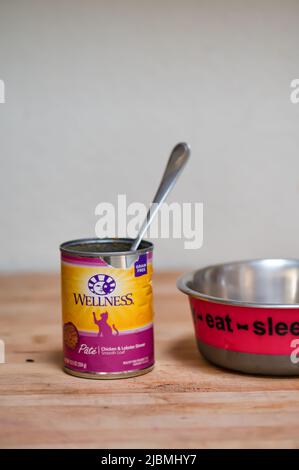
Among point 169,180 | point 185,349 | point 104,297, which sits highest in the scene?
point 169,180

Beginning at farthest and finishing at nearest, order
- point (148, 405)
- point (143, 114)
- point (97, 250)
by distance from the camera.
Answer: point (143, 114), point (97, 250), point (148, 405)

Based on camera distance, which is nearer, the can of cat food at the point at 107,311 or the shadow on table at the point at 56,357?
the can of cat food at the point at 107,311

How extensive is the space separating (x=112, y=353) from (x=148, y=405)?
0.29ft

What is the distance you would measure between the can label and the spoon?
0.03 meters

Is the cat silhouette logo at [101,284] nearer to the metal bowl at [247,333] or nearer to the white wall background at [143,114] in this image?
the metal bowl at [247,333]

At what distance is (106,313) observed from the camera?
2.68 feet

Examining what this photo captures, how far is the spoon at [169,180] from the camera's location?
0.85 meters

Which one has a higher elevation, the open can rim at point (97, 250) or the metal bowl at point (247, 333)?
the open can rim at point (97, 250)

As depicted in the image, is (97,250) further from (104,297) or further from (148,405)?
(148,405)

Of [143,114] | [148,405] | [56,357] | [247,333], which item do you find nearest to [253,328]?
[247,333]

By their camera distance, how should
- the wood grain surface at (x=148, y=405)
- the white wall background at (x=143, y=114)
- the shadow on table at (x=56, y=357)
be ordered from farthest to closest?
the white wall background at (x=143, y=114), the shadow on table at (x=56, y=357), the wood grain surface at (x=148, y=405)

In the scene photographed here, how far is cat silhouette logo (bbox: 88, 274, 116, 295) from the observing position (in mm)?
813

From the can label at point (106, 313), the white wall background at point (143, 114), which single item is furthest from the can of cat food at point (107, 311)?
the white wall background at point (143, 114)

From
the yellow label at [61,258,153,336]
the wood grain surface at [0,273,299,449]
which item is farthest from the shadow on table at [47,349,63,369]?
the yellow label at [61,258,153,336]
